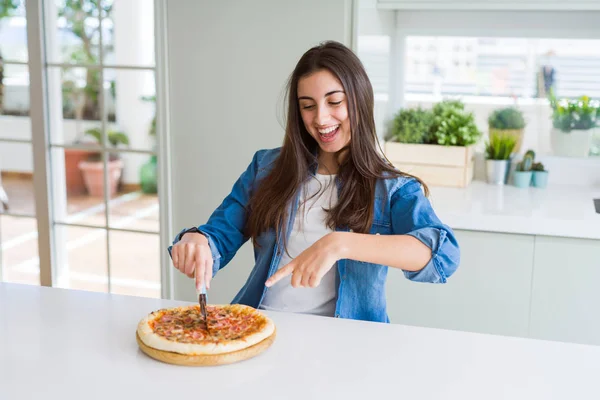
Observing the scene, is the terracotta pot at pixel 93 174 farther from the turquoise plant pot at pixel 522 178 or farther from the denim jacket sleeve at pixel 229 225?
the denim jacket sleeve at pixel 229 225

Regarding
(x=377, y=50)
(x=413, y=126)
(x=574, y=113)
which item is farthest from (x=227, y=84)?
(x=574, y=113)

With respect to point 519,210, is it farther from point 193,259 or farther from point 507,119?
point 193,259

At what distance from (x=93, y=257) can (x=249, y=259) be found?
1.59 m

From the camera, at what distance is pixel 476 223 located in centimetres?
264

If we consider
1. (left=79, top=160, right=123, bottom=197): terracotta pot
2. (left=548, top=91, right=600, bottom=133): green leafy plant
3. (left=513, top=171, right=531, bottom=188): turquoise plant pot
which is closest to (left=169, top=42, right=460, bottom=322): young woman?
(left=513, top=171, right=531, bottom=188): turquoise plant pot

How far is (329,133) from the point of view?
1873 millimetres

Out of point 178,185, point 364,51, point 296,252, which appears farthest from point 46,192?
point 296,252

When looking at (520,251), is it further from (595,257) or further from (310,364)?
(310,364)

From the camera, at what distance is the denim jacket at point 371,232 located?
1.70 metres

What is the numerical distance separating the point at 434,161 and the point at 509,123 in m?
0.47

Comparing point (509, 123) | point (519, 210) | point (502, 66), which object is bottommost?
point (519, 210)

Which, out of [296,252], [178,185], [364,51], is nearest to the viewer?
[296,252]

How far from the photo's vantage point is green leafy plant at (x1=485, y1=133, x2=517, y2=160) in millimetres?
3219

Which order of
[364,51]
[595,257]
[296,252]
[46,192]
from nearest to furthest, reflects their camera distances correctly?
[296,252] → [595,257] → [364,51] → [46,192]
